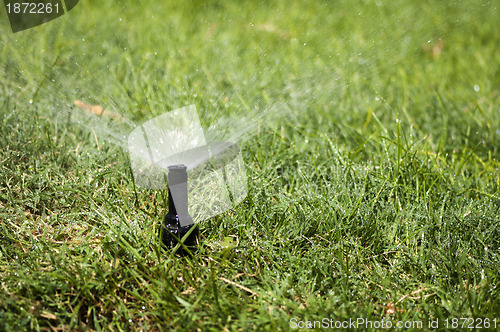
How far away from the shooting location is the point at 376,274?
168 centimetres

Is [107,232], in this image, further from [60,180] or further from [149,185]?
[60,180]

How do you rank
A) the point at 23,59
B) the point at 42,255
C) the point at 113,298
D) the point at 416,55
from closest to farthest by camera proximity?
the point at 113,298, the point at 42,255, the point at 23,59, the point at 416,55

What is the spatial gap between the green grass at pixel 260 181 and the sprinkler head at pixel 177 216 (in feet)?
0.24

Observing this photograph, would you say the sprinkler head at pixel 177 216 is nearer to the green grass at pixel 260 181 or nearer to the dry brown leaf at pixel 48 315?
the green grass at pixel 260 181

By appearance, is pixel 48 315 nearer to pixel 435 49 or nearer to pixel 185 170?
pixel 185 170

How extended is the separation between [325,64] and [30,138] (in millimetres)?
2162

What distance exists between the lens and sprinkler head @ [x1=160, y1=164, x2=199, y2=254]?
158cm

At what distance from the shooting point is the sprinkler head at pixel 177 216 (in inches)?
62.4

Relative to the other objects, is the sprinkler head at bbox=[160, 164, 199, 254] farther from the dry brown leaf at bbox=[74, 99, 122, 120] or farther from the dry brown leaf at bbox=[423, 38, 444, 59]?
the dry brown leaf at bbox=[423, 38, 444, 59]

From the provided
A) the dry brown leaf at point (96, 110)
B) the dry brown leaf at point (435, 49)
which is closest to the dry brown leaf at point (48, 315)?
the dry brown leaf at point (96, 110)

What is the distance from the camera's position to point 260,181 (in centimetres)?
209

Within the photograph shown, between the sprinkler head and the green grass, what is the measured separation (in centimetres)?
7

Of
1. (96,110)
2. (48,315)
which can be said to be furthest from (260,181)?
(96,110)

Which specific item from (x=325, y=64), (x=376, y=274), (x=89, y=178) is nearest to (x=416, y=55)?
(x=325, y=64)
